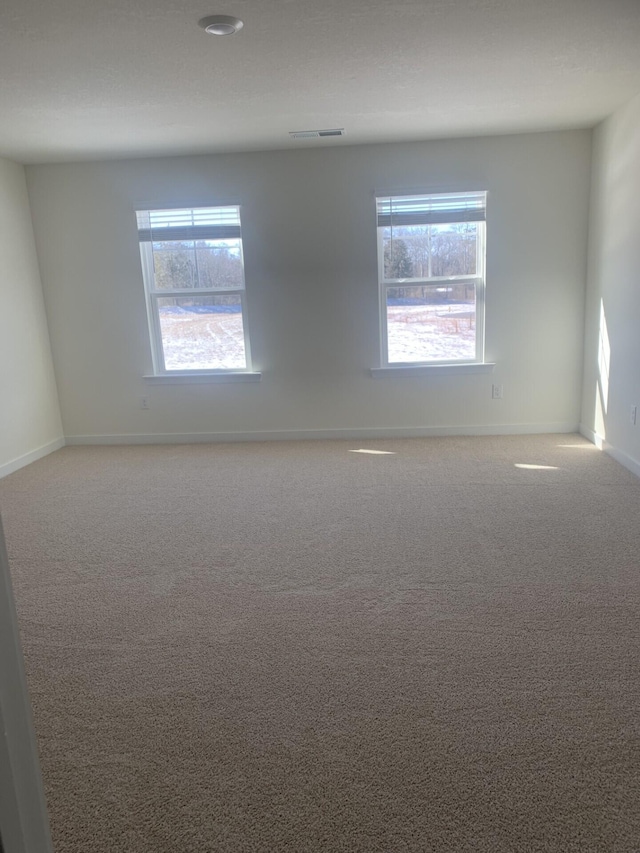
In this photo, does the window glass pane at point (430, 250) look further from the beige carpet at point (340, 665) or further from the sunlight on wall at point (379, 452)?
the beige carpet at point (340, 665)

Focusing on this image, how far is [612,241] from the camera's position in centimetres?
432

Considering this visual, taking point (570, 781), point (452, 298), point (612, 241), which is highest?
point (612, 241)

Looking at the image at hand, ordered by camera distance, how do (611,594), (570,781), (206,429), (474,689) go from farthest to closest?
(206,429) < (611,594) < (474,689) < (570,781)

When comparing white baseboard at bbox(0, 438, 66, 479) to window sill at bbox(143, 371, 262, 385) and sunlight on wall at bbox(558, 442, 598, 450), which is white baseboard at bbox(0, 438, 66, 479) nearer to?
window sill at bbox(143, 371, 262, 385)

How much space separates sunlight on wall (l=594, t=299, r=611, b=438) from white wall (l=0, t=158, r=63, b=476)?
469 centimetres

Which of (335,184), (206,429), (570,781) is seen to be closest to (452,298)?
(335,184)

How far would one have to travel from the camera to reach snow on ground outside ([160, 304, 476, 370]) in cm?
511

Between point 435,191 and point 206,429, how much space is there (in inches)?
112

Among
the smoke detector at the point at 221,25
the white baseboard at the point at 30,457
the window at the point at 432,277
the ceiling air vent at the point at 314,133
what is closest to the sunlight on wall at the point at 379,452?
the window at the point at 432,277

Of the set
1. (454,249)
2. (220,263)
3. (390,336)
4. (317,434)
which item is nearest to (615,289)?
(454,249)

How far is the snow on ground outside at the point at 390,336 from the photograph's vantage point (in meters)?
5.11

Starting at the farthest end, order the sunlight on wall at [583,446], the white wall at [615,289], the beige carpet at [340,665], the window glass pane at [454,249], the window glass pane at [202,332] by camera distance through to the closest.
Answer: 1. the window glass pane at [202,332]
2. the window glass pane at [454,249]
3. the sunlight on wall at [583,446]
4. the white wall at [615,289]
5. the beige carpet at [340,665]

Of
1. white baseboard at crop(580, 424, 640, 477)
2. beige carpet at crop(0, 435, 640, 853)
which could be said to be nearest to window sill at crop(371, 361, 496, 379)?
white baseboard at crop(580, 424, 640, 477)

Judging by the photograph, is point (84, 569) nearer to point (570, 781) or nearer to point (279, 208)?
point (570, 781)
